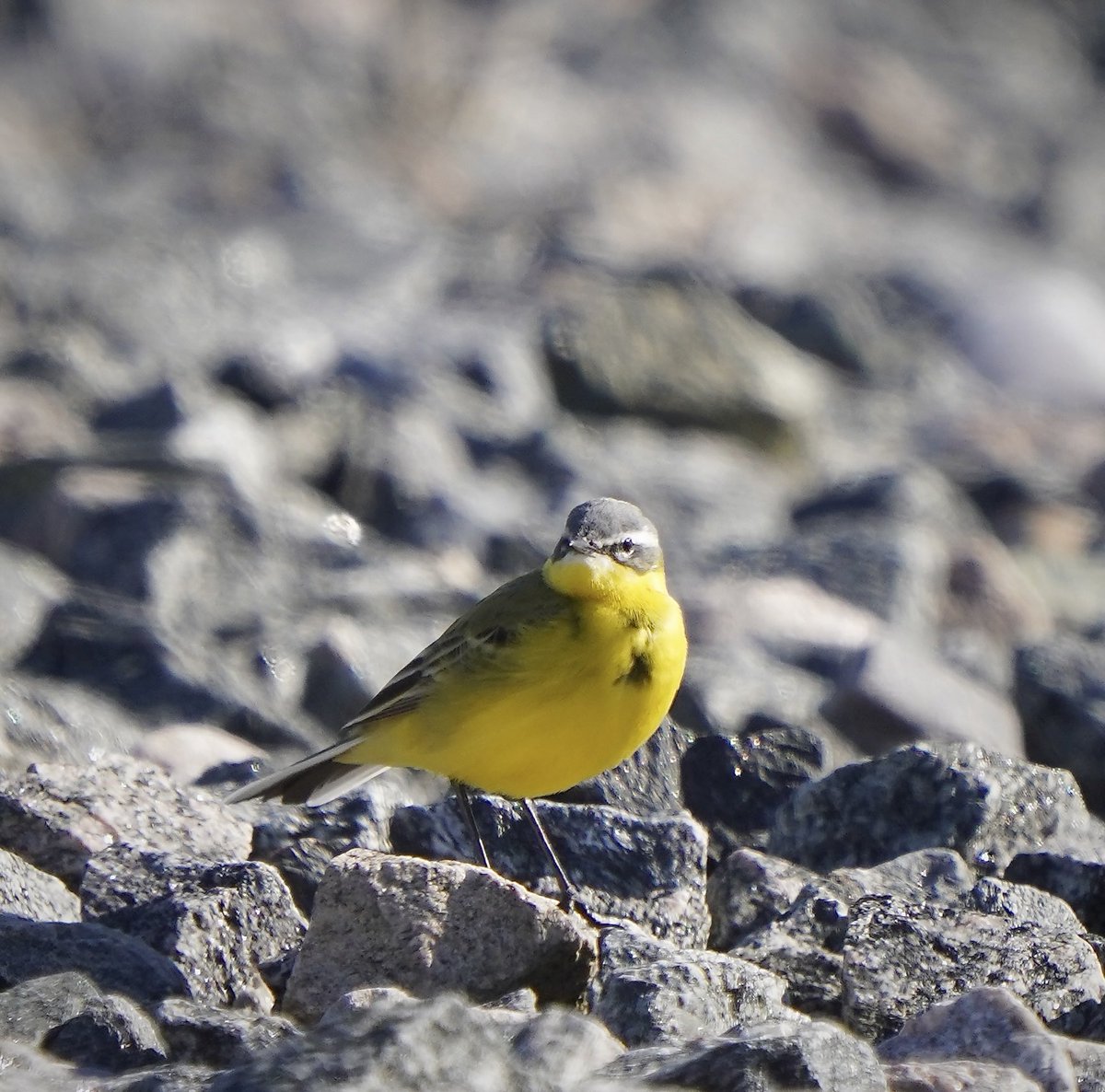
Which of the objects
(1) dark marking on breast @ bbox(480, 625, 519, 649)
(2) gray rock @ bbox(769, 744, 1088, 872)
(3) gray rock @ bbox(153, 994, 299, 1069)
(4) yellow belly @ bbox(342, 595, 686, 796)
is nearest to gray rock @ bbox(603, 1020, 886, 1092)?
(3) gray rock @ bbox(153, 994, 299, 1069)

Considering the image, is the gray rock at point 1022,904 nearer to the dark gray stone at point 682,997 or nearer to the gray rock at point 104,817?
the dark gray stone at point 682,997

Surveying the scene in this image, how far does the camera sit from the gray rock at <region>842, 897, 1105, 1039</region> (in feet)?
17.9

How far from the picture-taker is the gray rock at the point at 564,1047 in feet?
14.2

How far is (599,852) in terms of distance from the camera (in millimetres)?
6473

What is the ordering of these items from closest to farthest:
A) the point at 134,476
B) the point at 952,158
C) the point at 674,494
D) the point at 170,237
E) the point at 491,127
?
1. the point at 134,476
2. the point at 674,494
3. the point at 170,237
4. the point at 491,127
5. the point at 952,158

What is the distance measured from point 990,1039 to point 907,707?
4.06 m

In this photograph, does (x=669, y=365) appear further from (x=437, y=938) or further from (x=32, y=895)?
(x=437, y=938)

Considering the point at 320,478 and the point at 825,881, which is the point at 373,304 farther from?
the point at 825,881

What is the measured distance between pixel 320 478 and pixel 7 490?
6.74 feet

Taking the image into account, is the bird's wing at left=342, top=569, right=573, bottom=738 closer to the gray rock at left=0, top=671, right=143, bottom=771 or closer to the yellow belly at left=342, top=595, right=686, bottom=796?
the yellow belly at left=342, top=595, right=686, bottom=796

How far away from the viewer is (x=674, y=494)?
1339 cm

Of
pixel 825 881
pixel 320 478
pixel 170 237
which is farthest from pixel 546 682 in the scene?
pixel 170 237

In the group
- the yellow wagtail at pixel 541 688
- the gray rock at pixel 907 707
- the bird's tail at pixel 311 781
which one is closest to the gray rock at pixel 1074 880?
the yellow wagtail at pixel 541 688

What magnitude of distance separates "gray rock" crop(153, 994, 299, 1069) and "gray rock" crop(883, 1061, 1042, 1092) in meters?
1.43
